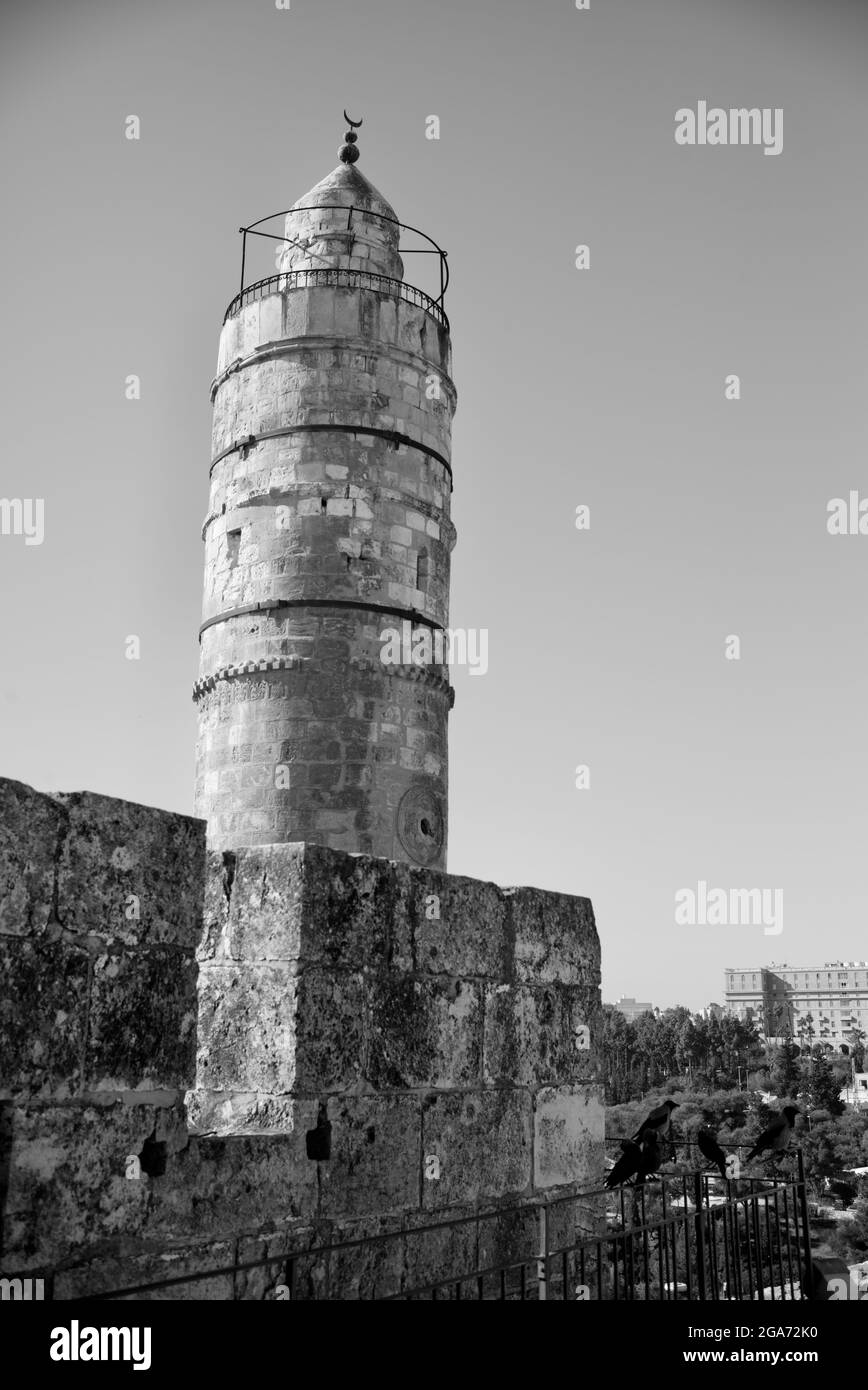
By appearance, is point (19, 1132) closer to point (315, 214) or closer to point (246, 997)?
point (246, 997)

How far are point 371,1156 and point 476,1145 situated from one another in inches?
23.7

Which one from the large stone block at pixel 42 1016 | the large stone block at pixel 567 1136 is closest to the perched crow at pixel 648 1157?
the large stone block at pixel 567 1136

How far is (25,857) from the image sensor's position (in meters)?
3.21

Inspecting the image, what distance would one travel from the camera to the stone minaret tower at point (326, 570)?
43.1 ft

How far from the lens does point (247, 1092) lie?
155 inches

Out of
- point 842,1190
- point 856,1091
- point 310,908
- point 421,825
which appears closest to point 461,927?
point 310,908

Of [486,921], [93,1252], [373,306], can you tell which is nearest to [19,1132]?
[93,1252]

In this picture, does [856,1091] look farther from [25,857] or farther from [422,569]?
[25,857]

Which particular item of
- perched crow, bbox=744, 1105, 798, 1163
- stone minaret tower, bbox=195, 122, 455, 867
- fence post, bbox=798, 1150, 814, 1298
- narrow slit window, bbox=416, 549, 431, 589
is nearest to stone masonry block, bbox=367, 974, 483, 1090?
fence post, bbox=798, 1150, 814, 1298

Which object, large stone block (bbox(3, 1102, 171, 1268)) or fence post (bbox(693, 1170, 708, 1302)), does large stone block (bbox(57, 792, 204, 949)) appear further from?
fence post (bbox(693, 1170, 708, 1302))

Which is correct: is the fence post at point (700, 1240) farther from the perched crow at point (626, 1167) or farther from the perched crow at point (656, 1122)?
the perched crow at point (656, 1122)

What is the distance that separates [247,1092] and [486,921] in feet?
3.91

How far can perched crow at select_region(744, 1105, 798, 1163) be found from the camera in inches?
289
